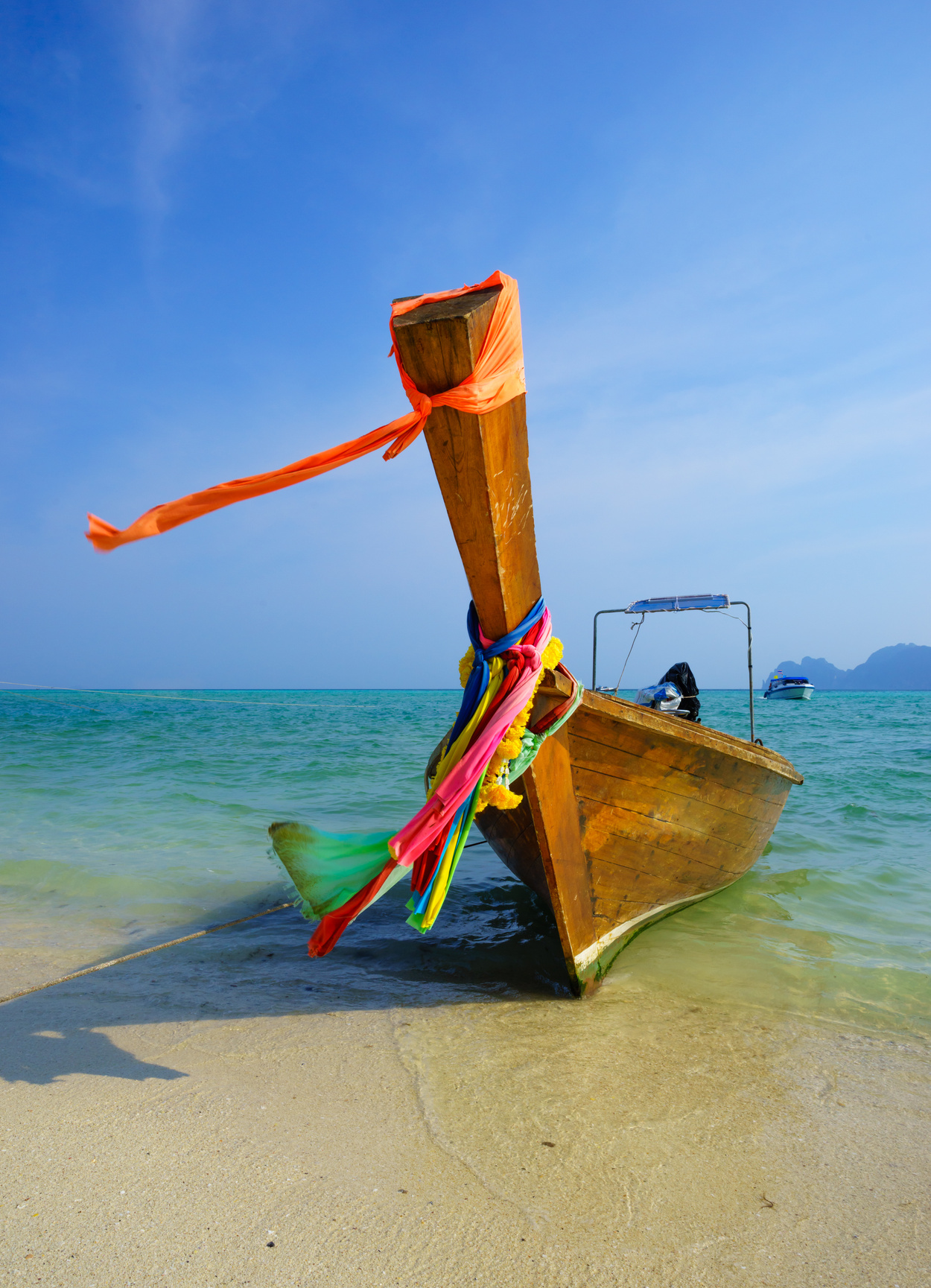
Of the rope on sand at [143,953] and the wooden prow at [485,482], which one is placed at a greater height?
the wooden prow at [485,482]

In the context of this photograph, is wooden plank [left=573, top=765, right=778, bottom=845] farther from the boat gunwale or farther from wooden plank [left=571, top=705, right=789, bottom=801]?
the boat gunwale

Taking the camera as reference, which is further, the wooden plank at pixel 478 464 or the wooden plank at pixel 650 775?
the wooden plank at pixel 650 775

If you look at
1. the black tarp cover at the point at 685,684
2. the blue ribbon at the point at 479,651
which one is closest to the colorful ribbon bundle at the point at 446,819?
the blue ribbon at the point at 479,651

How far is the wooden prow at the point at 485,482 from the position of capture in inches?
70.1

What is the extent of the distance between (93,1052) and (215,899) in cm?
269

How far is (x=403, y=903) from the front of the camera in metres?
5.61

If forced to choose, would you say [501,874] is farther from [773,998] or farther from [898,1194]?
[898,1194]

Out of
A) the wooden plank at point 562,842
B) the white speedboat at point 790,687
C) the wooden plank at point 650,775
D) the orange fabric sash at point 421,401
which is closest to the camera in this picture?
the orange fabric sash at point 421,401

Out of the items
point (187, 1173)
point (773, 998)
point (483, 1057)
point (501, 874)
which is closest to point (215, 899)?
point (501, 874)

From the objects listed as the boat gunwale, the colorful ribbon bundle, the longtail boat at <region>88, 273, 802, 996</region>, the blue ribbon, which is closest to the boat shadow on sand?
the longtail boat at <region>88, 273, 802, 996</region>

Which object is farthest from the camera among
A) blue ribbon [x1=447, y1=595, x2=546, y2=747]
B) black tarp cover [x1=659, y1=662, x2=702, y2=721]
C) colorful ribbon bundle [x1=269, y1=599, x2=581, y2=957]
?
black tarp cover [x1=659, y1=662, x2=702, y2=721]

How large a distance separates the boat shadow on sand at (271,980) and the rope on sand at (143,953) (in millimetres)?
39

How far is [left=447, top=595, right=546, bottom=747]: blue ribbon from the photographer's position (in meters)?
2.62

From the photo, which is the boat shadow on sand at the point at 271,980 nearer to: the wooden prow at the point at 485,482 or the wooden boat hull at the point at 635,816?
the wooden boat hull at the point at 635,816
